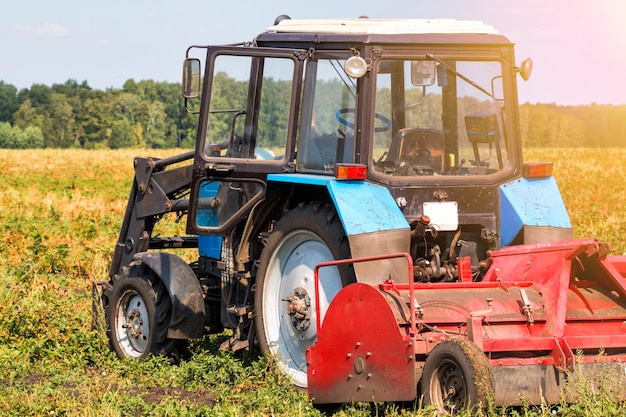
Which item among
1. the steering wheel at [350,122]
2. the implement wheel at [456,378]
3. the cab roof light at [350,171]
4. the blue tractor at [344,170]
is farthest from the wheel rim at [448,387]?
the steering wheel at [350,122]

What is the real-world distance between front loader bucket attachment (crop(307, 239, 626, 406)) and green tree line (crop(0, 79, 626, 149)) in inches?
3149

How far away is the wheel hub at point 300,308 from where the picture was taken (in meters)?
7.56

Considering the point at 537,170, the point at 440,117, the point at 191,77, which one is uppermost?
the point at 191,77

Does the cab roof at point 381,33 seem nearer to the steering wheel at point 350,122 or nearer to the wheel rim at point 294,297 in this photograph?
the steering wheel at point 350,122

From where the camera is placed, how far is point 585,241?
6.27 meters

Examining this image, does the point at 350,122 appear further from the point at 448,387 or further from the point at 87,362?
the point at 87,362

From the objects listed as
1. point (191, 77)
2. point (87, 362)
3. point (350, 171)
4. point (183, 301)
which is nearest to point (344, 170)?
point (350, 171)

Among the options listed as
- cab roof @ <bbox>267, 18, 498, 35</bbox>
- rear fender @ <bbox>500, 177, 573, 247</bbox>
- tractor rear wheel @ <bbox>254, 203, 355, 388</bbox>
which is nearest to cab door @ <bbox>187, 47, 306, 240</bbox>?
cab roof @ <bbox>267, 18, 498, 35</bbox>

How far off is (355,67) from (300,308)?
1.86 m

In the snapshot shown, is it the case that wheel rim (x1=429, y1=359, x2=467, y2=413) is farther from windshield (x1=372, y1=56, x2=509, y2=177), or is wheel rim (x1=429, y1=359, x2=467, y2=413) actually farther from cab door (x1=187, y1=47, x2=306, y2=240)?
cab door (x1=187, y1=47, x2=306, y2=240)

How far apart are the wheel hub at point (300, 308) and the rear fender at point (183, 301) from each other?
137cm

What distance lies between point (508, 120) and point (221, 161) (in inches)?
94.0

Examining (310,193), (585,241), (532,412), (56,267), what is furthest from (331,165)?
(56,267)

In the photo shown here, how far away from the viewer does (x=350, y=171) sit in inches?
276
